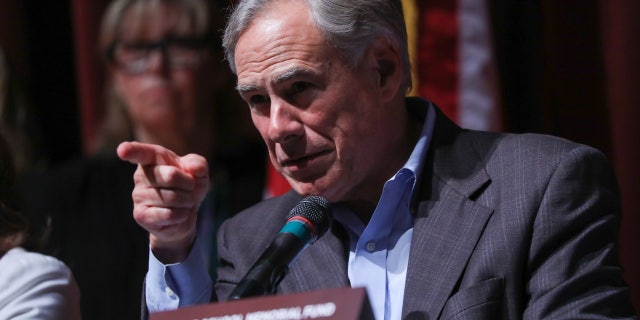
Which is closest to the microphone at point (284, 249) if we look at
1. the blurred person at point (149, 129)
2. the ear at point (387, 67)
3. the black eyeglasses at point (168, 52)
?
the ear at point (387, 67)

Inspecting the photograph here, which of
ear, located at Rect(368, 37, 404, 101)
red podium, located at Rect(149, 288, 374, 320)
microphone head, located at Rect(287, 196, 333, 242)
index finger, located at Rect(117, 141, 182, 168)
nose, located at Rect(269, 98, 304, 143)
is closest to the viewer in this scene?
red podium, located at Rect(149, 288, 374, 320)

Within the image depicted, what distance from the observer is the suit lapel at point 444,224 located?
1.90 metres

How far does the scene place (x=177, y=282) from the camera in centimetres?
210

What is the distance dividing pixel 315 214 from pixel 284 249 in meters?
0.14

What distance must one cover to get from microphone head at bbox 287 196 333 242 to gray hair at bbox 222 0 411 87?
395 mm

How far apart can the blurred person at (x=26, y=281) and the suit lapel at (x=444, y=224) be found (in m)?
0.71

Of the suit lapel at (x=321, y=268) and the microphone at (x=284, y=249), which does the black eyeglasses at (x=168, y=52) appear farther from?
the microphone at (x=284, y=249)

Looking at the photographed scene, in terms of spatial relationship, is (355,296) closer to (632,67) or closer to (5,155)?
(5,155)

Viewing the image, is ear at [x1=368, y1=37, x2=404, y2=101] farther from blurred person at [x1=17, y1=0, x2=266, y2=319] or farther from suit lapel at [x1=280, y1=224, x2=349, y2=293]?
blurred person at [x1=17, y1=0, x2=266, y2=319]

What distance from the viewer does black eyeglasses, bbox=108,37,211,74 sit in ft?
11.6

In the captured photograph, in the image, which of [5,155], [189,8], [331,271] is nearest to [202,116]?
[189,8]

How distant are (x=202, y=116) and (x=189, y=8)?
1.26 feet

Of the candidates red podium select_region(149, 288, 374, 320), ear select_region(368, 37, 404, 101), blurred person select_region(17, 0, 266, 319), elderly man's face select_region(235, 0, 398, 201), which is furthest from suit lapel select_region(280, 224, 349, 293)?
blurred person select_region(17, 0, 266, 319)

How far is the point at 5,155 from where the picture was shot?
2.28 metres
